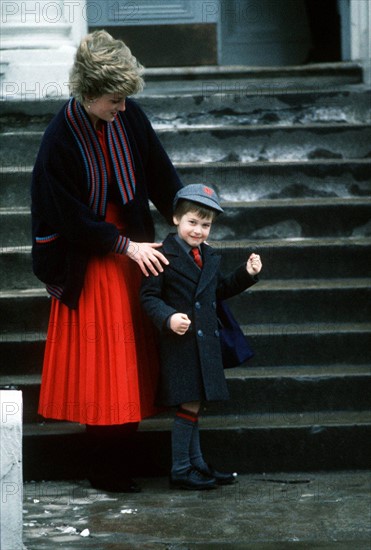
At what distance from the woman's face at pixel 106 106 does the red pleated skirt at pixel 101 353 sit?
46 cm

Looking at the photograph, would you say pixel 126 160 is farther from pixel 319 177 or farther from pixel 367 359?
pixel 319 177

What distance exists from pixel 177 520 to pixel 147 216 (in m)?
1.36

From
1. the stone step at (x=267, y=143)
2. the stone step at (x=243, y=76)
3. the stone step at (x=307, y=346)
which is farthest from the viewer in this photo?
the stone step at (x=243, y=76)

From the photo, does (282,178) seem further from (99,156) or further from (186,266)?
(99,156)

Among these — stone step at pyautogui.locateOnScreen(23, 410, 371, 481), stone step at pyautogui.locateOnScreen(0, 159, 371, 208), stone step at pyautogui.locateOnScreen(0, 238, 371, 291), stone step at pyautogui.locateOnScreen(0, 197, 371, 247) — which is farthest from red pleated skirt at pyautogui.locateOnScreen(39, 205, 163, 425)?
stone step at pyautogui.locateOnScreen(0, 159, 371, 208)

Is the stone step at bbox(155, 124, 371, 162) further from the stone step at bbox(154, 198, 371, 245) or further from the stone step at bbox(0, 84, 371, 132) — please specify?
the stone step at bbox(154, 198, 371, 245)

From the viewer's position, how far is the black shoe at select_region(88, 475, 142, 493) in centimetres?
545

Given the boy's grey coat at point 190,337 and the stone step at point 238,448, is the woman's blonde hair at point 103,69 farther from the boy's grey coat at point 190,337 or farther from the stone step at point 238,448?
the stone step at point 238,448

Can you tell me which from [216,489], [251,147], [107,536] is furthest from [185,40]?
[107,536]

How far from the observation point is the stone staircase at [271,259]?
19.0 ft

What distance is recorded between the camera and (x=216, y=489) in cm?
546

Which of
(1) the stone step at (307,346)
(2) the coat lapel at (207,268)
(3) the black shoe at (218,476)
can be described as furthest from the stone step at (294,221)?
(3) the black shoe at (218,476)

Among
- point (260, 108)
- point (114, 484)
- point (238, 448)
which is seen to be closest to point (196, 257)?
point (238, 448)

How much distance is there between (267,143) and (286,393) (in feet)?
6.77
